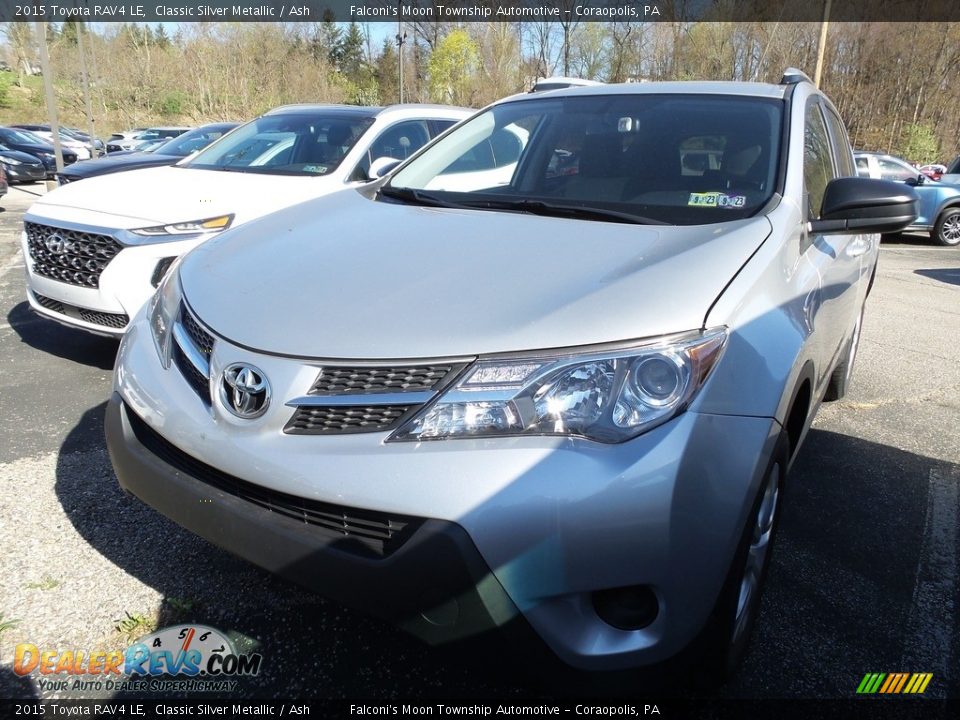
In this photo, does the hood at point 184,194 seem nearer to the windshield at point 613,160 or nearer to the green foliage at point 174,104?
the windshield at point 613,160

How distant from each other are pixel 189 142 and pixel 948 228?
43.1 feet

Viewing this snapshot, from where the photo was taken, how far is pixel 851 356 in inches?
173

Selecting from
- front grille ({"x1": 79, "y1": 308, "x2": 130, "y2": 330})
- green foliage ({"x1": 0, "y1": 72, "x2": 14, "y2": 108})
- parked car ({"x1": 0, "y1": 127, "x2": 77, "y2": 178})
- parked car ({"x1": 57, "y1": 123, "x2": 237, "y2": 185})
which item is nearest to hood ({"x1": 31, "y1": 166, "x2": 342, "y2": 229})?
front grille ({"x1": 79, "y1": 308, "x2": 130, "y2": 330})

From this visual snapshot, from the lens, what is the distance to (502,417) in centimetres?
158

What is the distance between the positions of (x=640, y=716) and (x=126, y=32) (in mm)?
53266

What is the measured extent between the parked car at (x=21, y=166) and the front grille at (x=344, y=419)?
20.7 m

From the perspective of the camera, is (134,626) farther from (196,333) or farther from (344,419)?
(344,419)

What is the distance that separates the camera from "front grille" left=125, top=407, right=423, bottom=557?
1560mm

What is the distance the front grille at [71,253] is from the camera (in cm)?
399

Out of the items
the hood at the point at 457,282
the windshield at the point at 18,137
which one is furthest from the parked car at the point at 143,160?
the windshield at the point at 18,137

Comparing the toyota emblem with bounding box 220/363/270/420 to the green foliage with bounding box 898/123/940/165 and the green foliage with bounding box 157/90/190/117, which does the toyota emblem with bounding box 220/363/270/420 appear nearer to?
the green foliage with bounding box 898/123/940/165

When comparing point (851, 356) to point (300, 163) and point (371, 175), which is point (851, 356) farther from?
point (300, 163)

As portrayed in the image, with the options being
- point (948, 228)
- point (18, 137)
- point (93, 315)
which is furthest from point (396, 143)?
point (18, 137)

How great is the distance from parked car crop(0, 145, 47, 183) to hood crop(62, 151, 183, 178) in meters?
13.8
